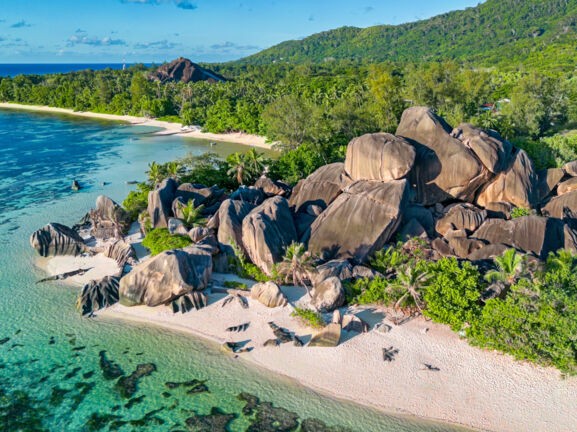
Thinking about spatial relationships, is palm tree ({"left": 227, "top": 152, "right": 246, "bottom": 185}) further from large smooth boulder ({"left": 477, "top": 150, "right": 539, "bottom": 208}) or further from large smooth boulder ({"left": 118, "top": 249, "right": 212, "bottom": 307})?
large smooth boulder ({"left": 477, "top": 150, "right": 539, "bottom": 208})

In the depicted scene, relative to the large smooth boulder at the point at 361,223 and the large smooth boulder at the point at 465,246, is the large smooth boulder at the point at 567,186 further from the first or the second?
the large smooth boulder at the point at 361,223

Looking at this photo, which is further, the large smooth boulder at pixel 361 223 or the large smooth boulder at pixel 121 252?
the large smooth boulder at pixel 121 252

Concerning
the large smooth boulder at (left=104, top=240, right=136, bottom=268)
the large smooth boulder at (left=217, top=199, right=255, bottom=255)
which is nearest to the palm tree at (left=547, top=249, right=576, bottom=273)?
the large smooth boulder at (left=217, top=199, right=255, bottom=255)

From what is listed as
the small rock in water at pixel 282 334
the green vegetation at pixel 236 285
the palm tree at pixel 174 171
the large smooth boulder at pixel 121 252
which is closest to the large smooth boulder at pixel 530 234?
the small rock in water at pixel 282 334

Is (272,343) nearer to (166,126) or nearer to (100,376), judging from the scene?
(100,376)

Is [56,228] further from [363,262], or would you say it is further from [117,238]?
[363,262]

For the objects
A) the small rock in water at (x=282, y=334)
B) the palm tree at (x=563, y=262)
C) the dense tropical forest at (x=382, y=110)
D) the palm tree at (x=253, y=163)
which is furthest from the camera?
the dense tropical forest at (x=382, y=110)
